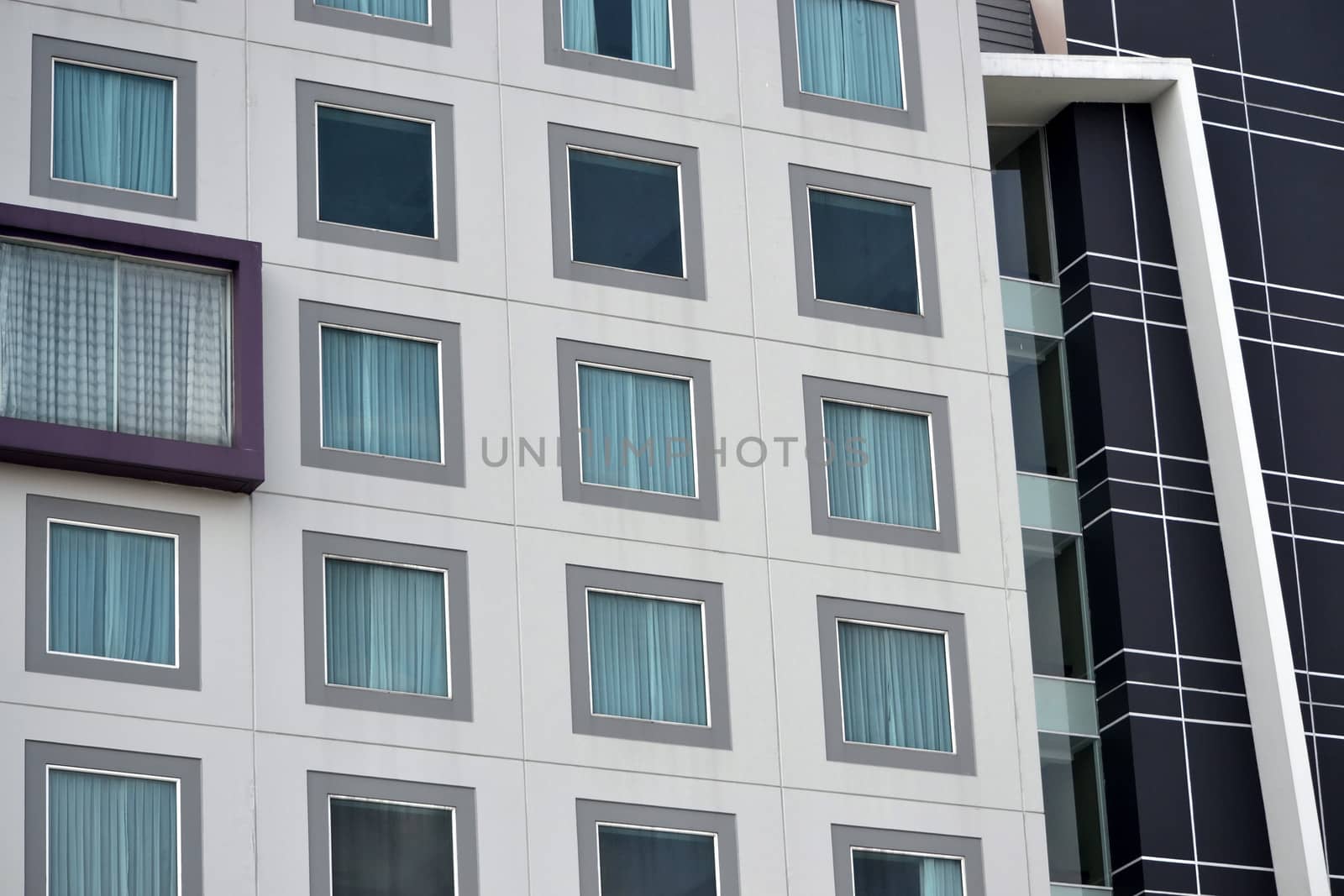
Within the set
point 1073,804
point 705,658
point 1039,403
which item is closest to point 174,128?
point 705,658

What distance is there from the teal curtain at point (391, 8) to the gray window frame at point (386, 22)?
9 centimetres

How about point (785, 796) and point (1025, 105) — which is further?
point (1025, 105)

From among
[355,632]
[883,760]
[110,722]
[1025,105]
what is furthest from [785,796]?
[1025,105]

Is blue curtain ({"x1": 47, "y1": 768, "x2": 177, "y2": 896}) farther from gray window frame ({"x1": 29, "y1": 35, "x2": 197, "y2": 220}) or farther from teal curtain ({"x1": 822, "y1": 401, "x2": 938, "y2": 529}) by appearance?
teal curtain ({"x1": 822, "y1": 401, "x2": 938, "y2": 529})

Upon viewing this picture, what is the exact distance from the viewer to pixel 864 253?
140 feet

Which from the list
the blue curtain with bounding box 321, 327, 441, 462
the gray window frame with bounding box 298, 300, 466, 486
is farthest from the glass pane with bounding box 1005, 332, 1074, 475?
the blue curtain with bounding box 321, 327, 441, 462

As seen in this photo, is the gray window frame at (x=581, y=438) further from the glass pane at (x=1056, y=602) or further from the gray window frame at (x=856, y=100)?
the glass pane at (x=1056, y=602)

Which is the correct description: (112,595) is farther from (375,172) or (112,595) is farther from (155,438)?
(375,172)

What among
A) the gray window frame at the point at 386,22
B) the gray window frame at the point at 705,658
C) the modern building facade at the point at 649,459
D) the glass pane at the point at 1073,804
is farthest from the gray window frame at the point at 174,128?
the glass pane at the point at 1073,804

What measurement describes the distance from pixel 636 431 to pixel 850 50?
8381 millimetres

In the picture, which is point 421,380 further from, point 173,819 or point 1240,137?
point 1240,137

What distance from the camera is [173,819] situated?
34.8 metres

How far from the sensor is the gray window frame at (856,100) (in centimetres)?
4312

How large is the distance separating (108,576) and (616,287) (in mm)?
9133
